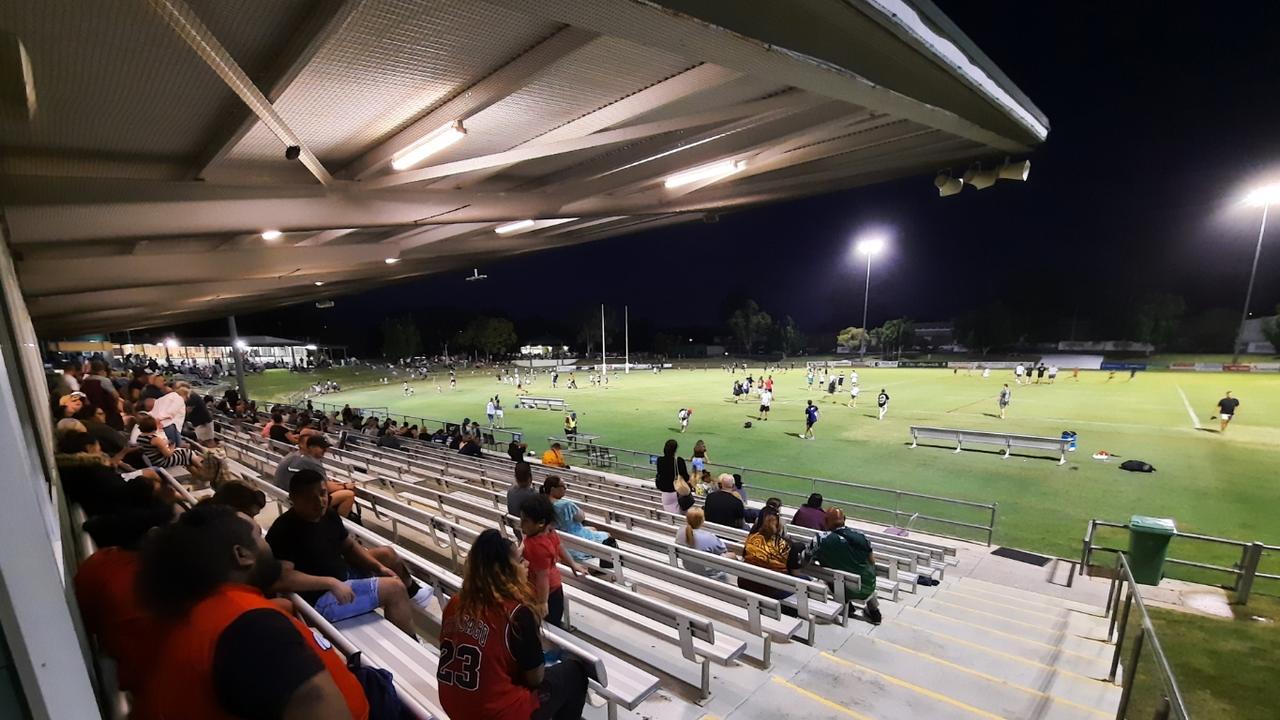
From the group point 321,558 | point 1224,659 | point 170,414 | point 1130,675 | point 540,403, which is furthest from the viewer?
point 540,403

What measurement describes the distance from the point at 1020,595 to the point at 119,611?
975 cm

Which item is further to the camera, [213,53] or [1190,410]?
[1190,410]

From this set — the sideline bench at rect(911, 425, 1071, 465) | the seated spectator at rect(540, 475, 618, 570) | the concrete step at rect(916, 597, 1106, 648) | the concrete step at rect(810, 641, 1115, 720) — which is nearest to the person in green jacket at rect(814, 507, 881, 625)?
the concrete step at rect(810, 641, 1115, 720)

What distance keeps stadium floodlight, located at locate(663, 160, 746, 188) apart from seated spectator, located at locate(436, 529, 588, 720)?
18.2 ft

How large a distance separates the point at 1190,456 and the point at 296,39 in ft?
77.0

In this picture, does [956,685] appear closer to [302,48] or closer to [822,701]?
[822,701]

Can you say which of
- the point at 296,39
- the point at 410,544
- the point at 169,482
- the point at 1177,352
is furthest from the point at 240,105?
the point at 1177,352

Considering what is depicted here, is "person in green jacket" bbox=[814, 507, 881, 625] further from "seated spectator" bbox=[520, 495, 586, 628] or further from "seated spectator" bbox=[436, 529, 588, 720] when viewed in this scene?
"seated spectator" bbox=[436, 529, 588, 720]

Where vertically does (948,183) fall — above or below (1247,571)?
above

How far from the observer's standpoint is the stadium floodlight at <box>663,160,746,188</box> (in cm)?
658

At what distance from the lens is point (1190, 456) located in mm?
15750

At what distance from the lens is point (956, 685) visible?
15.1 feet

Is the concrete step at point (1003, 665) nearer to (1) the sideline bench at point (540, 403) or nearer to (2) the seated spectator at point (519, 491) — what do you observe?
(2) the seated spectator at point (519, 491)

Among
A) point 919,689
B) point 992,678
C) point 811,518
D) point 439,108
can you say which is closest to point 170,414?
point 439,108
